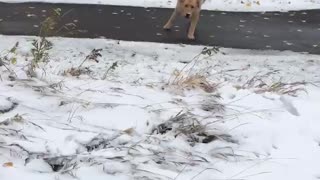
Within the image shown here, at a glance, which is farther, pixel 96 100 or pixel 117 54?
pixel 117 54

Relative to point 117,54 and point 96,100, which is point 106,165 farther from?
point 117,54

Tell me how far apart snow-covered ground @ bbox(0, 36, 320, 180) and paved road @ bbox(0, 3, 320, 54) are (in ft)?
12.4

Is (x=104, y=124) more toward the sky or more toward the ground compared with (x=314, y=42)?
more toward the sky

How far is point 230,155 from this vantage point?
3.44 metres

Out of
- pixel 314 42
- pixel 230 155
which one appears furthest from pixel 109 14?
pixel 230 155

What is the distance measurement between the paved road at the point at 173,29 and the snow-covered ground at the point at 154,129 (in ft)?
12.4

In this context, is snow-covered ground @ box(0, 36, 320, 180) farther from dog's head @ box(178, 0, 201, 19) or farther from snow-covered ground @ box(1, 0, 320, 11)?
snow-covered ground @ box(1, 0, 320, 11)

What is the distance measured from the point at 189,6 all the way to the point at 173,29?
75 centimetres

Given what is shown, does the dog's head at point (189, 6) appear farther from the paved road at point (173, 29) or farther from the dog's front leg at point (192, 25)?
the paved road at point (173, 29)

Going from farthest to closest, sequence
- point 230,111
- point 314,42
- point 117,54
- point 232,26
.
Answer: point 232,26 → point 314,42 → point 117,54 → point 230,111

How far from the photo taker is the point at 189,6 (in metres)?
8.68

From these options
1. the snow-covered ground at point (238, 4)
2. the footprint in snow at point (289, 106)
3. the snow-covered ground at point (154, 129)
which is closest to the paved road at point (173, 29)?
the snow-covered ground at point (238, 4)

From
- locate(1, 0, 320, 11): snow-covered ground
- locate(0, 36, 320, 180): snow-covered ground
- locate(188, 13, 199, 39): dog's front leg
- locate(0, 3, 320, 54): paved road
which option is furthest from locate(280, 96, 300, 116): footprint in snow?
locate(1, 0, 320, 11): snow-covered ground

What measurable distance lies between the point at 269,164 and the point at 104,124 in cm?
106
